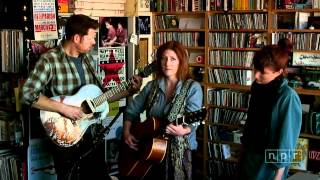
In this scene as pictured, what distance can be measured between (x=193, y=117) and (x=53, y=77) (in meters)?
1.03

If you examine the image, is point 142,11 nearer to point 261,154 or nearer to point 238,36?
point 238,36

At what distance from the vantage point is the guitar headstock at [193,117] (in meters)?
2.62

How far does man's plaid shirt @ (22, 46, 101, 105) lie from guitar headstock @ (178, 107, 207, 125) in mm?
886

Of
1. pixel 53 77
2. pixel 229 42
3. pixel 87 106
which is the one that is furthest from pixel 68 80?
pixel 229 42

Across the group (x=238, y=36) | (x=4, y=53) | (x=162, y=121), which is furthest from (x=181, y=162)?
(x=238, y=36)

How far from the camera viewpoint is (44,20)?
337cm

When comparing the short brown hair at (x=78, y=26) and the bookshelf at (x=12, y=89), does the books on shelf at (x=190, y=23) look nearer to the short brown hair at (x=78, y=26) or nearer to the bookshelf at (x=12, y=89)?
the short brown hair at (x=78, y=26)

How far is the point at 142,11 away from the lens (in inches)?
182

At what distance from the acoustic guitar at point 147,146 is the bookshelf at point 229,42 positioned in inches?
66.0

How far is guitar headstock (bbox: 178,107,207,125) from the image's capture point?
103 inches

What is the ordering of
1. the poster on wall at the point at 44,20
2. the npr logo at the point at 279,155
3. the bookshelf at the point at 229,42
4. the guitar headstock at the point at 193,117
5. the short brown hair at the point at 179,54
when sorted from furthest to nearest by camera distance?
the bookshelf at the point at 229,42 < the poster on wall at the point at 44,20 < the short brown hair at the point at 179,54 < the guitar headstock at the point at 193,117 < the npr logo at the point at 279,155

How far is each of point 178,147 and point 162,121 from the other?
7.0 inches

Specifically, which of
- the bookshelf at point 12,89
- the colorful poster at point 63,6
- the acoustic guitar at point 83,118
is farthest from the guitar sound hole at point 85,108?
the colorful poster at point 63,6

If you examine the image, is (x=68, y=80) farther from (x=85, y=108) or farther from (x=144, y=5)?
(x=144, y=5)
